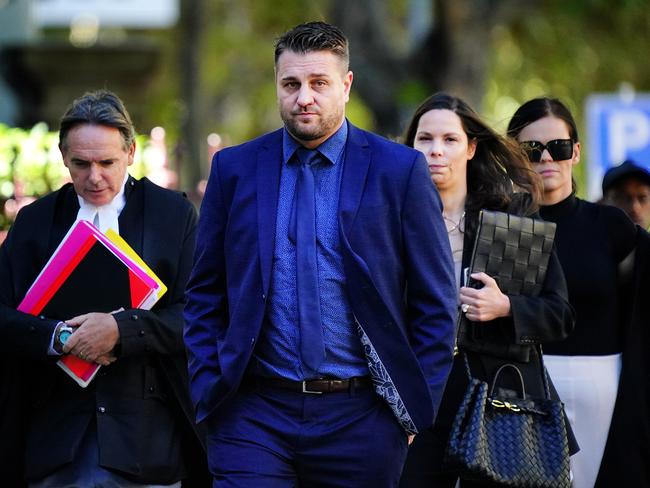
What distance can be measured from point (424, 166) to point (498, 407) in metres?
1.10

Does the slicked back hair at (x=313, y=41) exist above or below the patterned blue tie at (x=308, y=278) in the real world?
above

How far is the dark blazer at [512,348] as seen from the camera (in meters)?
5.70

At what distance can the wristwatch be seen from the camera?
5434 millimetres

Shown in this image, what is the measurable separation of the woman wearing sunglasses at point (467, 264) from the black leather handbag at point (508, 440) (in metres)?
0.10

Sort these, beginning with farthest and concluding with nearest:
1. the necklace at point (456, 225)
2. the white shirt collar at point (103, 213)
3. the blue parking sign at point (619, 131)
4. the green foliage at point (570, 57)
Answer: the green foliage at point (570, 57) < the blue parking sign at point (619, 131) < the necklace at point (456, 225) < the white shirt collar at point (103, 213)

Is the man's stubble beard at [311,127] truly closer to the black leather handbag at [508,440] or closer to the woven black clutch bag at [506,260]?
the woven black clutch bag at [506,260]

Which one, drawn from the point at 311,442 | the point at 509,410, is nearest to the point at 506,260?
the point at 509,410

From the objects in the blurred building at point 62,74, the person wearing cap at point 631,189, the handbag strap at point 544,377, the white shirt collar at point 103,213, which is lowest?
the handbag strap at point 544,377

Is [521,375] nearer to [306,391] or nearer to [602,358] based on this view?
[602,358]

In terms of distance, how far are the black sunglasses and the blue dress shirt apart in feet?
5.99

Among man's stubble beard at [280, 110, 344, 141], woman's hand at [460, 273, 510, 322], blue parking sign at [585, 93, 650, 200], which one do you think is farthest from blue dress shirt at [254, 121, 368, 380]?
blue parking sign at [585, 93, 650, 200]

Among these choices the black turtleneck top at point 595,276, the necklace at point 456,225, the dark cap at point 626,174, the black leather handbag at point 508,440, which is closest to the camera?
the black leather handbag at point 508,440

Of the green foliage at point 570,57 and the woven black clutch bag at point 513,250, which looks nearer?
the woven black clutch bag at point 513,250

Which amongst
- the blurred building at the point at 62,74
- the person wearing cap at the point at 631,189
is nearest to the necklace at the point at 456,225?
the person wearing cap at the point at 631,189
